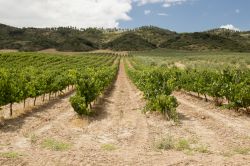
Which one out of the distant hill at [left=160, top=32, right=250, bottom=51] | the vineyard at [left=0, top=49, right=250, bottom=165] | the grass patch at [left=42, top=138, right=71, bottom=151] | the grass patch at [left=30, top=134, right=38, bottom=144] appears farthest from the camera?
the distant hill at [left=160, top=32, right=250, bottom=51]

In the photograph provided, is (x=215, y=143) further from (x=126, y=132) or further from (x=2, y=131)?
(x=2, y=131)

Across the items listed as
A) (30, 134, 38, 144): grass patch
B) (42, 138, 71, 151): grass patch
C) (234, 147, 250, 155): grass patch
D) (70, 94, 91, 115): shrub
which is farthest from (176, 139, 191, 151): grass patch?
(70, 94, 91, 115): shrub

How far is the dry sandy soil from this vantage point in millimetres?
12625

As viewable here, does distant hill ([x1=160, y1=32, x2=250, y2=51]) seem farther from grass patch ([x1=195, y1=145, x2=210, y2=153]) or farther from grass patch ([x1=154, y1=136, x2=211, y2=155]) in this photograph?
grass patch ([x1=195, y1=145, x2=210, y2=153])

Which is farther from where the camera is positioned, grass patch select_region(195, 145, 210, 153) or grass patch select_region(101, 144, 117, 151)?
grass patch select_region(101, 144, 117, 151)

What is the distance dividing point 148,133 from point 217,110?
909 centimetres

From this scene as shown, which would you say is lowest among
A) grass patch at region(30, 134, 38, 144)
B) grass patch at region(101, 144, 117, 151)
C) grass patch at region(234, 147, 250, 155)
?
grass patch at region(30, 134, 38, 144)

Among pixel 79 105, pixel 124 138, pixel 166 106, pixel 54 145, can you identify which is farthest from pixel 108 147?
pixel 166 106

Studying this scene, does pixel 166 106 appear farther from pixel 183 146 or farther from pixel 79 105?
pixel 183 146

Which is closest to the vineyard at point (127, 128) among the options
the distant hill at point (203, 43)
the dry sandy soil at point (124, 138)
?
the dry sandy soil at point (124, 138)

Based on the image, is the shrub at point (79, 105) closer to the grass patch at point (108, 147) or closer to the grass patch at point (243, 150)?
the grass patch at point (108, 147)

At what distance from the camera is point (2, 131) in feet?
59.6

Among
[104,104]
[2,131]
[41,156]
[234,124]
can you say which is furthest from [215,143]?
[104,104]

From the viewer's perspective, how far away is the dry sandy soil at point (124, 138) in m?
12.6
